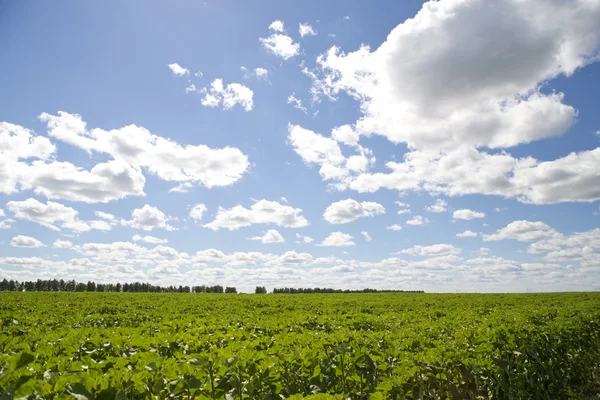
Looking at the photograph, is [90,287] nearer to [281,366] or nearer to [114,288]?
[114,288]

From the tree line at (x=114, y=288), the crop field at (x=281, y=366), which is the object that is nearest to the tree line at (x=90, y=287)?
the tree line at (x=114, y=288)

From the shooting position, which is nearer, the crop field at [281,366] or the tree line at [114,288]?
the crop field at [281,366]

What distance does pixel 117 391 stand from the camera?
2107 millimetres

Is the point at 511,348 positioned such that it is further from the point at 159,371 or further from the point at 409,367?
the point at 159,371

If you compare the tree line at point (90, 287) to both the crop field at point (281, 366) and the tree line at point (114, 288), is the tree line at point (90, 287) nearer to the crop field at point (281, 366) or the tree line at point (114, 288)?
the tree line at point (114, 288)

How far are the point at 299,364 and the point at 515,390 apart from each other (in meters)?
4.18

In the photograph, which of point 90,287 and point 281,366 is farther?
point 90,287

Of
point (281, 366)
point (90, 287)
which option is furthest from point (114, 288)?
point (281, 366)

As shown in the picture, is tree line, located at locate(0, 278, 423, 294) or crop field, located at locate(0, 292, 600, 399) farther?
tree line, located at locate(0, 278, 423, 294)

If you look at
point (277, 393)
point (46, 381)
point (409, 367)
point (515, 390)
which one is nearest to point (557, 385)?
point (515, 390)

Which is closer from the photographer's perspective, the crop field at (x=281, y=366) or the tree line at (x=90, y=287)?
the crop field at (x=281, y=366)

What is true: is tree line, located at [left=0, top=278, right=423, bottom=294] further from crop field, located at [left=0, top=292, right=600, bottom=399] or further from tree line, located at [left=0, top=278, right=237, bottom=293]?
crop field, located at [left=0, top=292, right=600, bottom=399]

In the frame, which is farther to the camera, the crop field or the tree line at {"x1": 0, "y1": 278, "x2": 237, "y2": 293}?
the tree line at {"x1": 0, "y1": 278, "x2": 237, "y2": 293}

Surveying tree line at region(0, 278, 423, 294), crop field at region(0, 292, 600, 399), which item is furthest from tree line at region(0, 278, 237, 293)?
crop field at region(0, 292, 600, 399)
